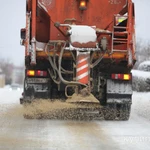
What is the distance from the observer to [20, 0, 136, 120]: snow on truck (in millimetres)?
8758

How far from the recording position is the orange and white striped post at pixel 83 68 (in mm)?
8711

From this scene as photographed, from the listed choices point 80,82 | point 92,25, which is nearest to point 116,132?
point 80,82

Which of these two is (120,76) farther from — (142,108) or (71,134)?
(142,108)

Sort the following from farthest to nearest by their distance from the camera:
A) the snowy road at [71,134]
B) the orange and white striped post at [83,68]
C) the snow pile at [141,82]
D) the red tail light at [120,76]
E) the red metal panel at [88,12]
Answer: the snow pile at [141,82]
the red tail light at [120,76]
the red metal panel at [88,12]
the orange and white striped post at [83,68]
the snowy road at [71,134]

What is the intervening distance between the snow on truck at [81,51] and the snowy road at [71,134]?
61cm

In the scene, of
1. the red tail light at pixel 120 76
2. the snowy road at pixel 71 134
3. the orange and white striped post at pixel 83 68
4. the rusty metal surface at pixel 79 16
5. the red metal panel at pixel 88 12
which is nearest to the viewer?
the snowy road at pixel 71 134

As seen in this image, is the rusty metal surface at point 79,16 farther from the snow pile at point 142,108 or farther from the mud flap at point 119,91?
the snow pile at point 142,108

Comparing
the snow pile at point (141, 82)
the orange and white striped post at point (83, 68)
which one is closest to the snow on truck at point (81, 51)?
the orange and white striped post at point (83, 68)

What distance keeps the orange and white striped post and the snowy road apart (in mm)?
1013

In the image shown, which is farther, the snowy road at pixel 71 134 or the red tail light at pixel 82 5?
the red tail light at pixel 82 5

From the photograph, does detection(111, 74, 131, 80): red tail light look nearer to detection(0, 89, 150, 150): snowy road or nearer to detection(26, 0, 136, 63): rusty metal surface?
detection(26, 0, 136, 63): rusty metal surface

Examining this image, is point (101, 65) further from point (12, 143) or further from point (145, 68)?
point (145, 68)

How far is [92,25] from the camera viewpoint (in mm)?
9586

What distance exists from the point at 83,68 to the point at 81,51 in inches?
14.7
